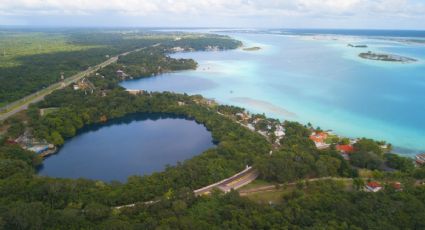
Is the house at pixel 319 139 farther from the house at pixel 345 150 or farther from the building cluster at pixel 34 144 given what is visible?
the building cluster at pixel 34 144

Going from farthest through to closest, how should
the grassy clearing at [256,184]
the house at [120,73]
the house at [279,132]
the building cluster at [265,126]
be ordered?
1. the house at [120,73]
2. the house at [279,132]
3. the building cluster at [265,126]
4. the grassy clearing at [256,184]

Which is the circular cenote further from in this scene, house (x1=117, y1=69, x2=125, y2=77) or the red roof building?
house (x1=117, y1=69, x2=125, y2=77)

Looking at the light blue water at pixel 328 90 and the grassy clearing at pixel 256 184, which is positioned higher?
the light blue water at pixel 328 90

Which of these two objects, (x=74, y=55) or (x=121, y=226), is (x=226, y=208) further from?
(x=74, y=55)

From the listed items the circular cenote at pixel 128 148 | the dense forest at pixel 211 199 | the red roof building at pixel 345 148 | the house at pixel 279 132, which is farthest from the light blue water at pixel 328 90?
the circular cenote at pixel 128 148

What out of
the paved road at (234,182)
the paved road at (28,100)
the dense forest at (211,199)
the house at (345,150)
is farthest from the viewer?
the paved road at (28,100)

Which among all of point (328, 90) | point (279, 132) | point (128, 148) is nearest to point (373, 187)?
point (279, 132)
